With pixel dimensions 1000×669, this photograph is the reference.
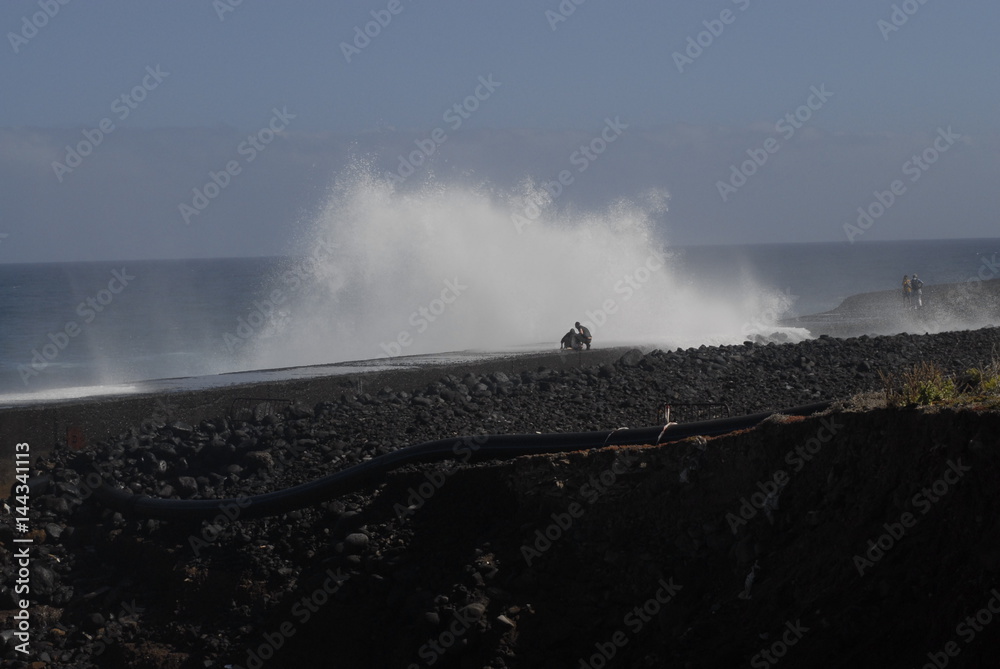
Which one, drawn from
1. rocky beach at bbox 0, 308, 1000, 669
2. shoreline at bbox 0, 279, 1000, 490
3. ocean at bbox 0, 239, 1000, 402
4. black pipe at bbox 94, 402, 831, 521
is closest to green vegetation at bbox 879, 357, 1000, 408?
rocky beach at bbox 0, 308, 1000, 669

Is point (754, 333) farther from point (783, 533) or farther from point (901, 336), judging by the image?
point (783, 533)

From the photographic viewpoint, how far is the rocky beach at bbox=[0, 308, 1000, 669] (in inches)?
245

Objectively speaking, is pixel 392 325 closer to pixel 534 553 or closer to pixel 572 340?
pixel 572 340

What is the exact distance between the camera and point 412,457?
10.6m

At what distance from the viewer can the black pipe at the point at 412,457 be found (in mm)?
9484

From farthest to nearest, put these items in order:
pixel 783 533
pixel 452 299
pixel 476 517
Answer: pixel 452 299, pixel 476 517, pixel 783 533

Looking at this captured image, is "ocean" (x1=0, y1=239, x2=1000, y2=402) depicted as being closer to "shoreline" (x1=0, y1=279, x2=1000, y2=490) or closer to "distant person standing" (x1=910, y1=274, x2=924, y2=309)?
"shoreline" (x1=0, y1=279, x2=1000, y2=490)

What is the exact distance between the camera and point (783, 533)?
731 centimetres

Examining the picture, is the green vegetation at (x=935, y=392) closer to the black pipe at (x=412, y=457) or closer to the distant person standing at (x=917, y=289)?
the black pipe at (x=412, y=457)

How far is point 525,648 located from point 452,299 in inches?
838

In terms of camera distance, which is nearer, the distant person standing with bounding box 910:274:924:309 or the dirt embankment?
the dirt embankment

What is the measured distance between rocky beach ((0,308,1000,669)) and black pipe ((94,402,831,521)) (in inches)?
4.6

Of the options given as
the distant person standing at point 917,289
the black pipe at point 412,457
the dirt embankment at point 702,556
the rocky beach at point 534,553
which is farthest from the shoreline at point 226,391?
the distant person standing at point 917,289

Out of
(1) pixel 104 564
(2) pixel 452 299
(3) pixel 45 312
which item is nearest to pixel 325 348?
(2) pixel 452 299
